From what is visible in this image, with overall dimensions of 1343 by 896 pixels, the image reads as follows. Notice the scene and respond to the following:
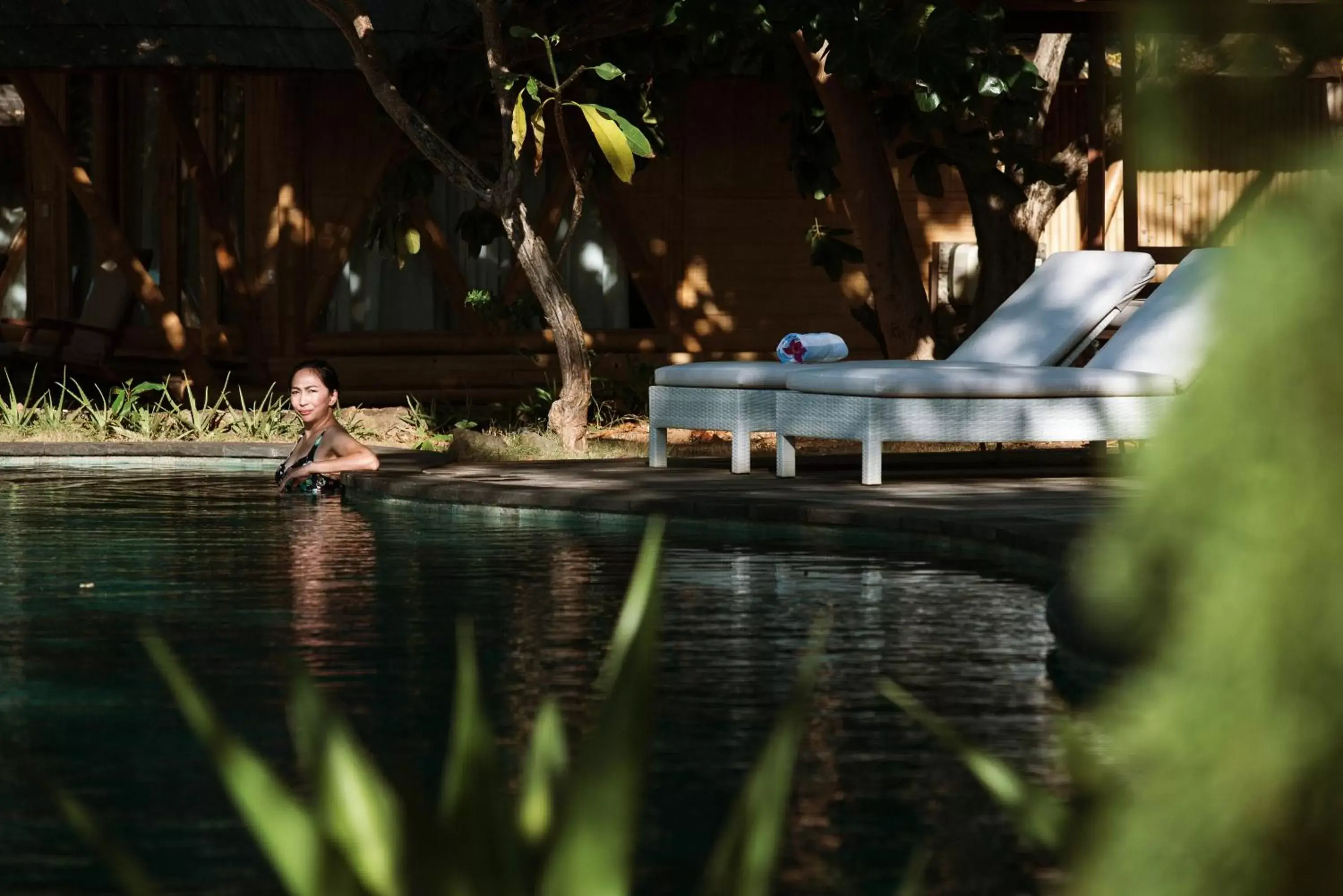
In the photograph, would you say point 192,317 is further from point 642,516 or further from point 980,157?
point 642,516

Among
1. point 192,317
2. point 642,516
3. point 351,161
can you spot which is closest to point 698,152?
point 351,161

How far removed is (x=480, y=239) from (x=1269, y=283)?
15.9m

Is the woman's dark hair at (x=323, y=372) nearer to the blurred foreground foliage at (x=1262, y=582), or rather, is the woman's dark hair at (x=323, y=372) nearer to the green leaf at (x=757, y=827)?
the green leaf at (x=757, y=827)

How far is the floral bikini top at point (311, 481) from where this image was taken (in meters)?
12.6

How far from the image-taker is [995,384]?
38.4 ft

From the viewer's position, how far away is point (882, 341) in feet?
55.3

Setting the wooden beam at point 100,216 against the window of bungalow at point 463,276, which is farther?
the window of bungalow at point 463,276

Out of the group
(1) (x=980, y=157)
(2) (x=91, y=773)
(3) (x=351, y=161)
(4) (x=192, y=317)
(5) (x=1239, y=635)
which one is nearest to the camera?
(5) (x=1239, y=635)

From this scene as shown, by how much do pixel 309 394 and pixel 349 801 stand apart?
10.9m

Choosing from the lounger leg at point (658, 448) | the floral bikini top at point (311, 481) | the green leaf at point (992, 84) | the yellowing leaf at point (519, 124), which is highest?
the green leaf at point (992, 84)

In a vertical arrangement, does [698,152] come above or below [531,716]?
above

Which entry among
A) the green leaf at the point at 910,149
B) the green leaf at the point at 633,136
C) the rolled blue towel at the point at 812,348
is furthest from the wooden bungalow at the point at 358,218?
the green leaf at the point at 633,136

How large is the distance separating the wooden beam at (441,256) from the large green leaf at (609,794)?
17.3 meters

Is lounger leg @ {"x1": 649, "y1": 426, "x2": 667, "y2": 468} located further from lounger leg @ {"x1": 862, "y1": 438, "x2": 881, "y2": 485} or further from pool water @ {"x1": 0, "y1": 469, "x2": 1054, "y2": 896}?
pool water @ {"x1": 0, "y1": 469, "x2": 1054, "y2": 896}
